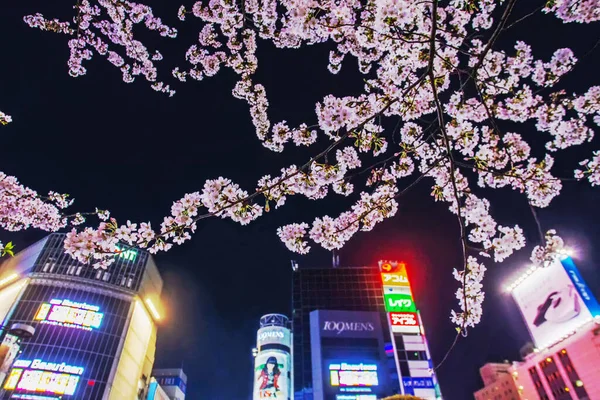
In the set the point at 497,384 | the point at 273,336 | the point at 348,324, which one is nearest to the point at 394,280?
the point at 348,324

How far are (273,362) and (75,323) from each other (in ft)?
82.3

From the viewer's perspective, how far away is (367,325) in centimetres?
4072

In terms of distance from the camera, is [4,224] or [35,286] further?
[35,286]

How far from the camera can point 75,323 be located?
135ft

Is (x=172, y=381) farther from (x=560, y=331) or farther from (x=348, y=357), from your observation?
(x=560, y=331)

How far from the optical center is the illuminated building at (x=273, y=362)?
146ft

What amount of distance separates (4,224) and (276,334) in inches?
1756

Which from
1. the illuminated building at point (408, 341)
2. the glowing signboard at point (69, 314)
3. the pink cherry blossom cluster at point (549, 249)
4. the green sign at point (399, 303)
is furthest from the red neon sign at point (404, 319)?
the pink cherry blossom cluster at point (549, 249)

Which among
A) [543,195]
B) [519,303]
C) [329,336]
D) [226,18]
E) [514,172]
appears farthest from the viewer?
[519,303]

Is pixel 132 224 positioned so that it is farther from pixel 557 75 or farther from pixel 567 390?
pixel 567 390

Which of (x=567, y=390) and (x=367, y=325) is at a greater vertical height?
(x=367, y=325)

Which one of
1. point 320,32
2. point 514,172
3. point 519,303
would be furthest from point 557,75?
point 519,303

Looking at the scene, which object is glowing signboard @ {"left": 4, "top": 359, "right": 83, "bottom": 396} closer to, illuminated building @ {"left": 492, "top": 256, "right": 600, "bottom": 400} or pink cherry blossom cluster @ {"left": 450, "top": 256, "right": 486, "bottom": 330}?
pink cherry blossom cluster @ {"left": 450, "top": 256, "right": 486, "bottom": 330}

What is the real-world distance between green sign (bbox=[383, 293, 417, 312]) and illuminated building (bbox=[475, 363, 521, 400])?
27506mm
